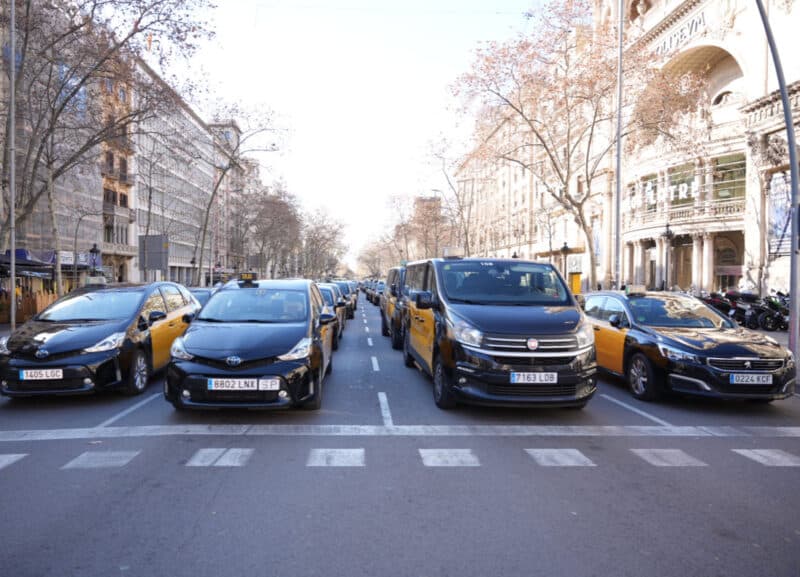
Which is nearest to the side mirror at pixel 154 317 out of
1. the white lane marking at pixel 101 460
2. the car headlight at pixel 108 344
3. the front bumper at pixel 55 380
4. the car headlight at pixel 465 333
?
the car headlight at pixel 108 344

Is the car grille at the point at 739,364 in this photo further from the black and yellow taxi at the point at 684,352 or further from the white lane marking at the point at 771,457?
the white lane marking at the point at 771,457

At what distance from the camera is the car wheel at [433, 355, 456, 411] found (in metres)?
7.38

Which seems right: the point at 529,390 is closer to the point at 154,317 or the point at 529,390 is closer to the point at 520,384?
the point at 520,384

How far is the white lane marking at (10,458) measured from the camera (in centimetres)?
524

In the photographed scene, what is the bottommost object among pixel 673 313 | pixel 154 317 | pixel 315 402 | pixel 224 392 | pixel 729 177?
pixel 315 402

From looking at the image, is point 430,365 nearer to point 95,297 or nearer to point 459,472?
point 459,472

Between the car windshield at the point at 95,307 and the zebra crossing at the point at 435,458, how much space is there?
3284mm

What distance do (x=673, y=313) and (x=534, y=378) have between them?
368 centimetres

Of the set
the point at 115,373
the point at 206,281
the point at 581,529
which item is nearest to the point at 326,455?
the point at 581,529

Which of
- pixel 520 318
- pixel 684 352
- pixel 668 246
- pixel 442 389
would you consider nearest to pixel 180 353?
pixel 442 389

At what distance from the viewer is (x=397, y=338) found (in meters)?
13.9

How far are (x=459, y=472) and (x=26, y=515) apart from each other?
319 cm

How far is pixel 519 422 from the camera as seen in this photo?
707cm

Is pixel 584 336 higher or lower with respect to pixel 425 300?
lower
